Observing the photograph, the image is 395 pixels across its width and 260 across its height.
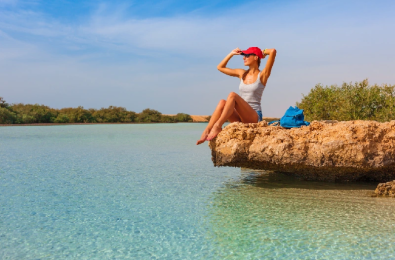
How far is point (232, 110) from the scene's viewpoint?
6.55 meters

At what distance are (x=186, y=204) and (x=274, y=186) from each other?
89.0 inches

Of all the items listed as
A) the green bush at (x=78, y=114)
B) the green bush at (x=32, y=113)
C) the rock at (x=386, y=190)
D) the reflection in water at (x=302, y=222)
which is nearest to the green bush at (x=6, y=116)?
the green bush at (x=32, y=113)

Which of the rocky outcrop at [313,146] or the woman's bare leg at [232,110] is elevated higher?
the woman's bare leg at [232,110]

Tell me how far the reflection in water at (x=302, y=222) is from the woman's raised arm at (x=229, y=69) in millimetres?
2356

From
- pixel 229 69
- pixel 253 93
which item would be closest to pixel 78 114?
pixel 229 69

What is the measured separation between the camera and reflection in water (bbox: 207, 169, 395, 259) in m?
3.95

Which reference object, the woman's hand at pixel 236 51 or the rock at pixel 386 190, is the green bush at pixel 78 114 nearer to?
the woman's hand at pixel 236 51

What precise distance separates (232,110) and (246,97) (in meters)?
0.61

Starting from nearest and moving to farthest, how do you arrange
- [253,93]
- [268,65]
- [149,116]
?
[268,65]
[253,93]
[149,116]

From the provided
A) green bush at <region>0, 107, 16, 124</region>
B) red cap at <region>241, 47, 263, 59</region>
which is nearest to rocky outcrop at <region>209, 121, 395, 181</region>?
red cap at <region>241, 47, 263, 59</region>

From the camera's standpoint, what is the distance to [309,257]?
378cm

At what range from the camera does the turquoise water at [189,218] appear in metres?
3.99

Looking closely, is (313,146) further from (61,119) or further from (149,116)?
(149,116)

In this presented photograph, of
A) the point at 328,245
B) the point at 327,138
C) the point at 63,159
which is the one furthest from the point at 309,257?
the point at 63,159
